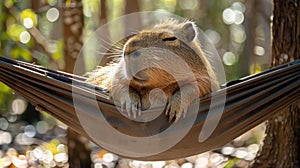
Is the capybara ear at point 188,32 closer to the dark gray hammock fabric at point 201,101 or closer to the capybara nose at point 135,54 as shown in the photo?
the capybara nose at point 135,54

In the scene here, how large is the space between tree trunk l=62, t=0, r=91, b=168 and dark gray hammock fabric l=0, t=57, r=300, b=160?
4.65 feet

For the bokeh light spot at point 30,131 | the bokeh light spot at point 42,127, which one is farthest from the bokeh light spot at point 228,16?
the bokeh light spot at point 30,131

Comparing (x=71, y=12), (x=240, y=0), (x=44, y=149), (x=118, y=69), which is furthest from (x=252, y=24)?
(x=118, y=69)

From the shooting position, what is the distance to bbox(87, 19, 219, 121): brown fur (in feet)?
9.46

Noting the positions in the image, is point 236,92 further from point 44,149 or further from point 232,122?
point 44,149

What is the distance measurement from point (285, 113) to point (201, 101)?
108 centimetres

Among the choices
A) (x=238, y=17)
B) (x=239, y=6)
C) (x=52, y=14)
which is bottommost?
(x=238, y=17)

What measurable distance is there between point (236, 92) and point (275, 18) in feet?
3.51

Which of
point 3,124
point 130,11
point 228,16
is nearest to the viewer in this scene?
point 130,11

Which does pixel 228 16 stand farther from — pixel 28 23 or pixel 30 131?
pixel 28 23

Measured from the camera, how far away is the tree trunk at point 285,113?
351cm

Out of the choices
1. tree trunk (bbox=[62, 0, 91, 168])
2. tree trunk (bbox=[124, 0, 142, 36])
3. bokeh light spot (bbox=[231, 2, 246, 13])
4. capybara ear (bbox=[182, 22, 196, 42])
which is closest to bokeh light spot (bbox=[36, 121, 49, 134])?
tree trunk (bbox=[124, 0, 142, 36])

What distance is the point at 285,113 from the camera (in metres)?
3.59

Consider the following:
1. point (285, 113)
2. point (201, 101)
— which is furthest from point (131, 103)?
point (285, 113)
